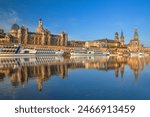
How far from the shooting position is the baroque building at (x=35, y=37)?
431 feet

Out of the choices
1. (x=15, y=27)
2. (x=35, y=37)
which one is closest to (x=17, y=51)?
(x=35, y=37)

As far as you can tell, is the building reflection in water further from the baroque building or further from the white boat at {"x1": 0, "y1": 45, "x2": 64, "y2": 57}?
A: the baroque building

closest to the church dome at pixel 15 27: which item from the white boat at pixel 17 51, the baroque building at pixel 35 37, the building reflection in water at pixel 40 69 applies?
the baroque building at pixel 35 37

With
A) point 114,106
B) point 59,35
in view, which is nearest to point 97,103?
point 114,106

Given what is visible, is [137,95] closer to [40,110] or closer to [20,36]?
[40,110]

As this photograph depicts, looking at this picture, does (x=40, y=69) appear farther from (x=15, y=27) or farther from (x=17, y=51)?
(x=15, y=27)

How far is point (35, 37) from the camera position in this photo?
14475 cm

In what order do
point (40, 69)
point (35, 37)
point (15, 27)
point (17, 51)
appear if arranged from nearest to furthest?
point (40, 69) < point (17, 51) < point (35, 37) < point (15, 27)

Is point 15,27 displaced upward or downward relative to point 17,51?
upward

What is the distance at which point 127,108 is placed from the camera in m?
9.94

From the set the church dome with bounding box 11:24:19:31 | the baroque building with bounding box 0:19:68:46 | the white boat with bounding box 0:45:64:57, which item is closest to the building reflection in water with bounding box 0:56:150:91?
the white boat with bounding box 0:45:64:57

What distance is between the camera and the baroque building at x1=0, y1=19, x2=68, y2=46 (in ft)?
431

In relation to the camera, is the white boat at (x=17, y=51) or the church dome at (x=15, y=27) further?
the church dome at (x=15, y=27)

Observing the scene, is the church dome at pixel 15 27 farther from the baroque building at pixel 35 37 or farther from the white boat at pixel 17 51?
the white boat at pixel 17 51
